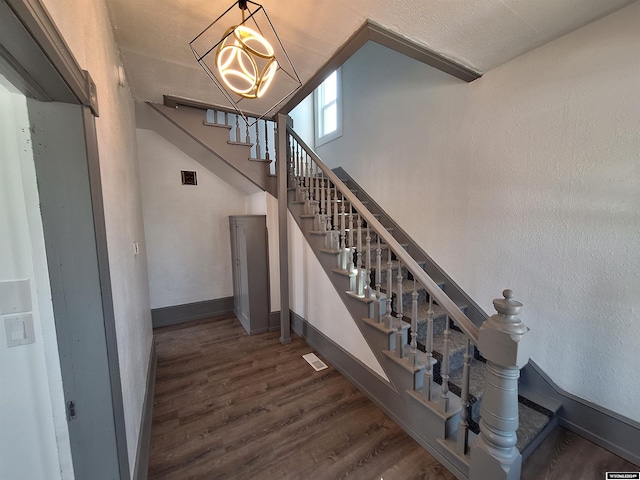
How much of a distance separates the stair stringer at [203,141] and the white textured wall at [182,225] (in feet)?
0.51

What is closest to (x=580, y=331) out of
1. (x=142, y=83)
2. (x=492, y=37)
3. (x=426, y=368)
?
(x=426, y=368)

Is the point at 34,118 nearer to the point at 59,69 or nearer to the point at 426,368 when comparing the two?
the point at 59,69

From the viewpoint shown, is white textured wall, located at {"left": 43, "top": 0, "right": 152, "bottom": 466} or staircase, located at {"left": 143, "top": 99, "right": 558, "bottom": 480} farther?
staircase, located at {"left": 143, "top": 99, "right": 558, "bottom": 480}

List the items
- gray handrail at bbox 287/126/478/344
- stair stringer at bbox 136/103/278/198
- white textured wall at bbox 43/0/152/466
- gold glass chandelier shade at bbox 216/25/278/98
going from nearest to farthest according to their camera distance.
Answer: white textured wall at bbox 43/0/152/466 < gold glass chandelier shade at bbox 216/25/278/98 < gray handrail at bbox 287/126/478/344 < stair stringer at bbox 136/103/278/198

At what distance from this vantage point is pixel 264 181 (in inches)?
112

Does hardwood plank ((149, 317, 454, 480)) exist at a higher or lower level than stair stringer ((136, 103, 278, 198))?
lower

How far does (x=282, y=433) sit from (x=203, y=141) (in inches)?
106

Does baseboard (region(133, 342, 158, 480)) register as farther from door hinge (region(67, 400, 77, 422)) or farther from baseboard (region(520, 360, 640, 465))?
baseboard (region(520, 360, 640, 465))

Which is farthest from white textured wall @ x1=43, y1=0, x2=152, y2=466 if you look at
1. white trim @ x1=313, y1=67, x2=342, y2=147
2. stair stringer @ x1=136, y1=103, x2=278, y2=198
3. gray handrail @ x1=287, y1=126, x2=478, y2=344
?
white trim @ x1=313, y1=67, x2=342, y2=147

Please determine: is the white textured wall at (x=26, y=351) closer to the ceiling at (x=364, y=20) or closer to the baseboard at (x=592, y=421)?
the ceiling at (x=364, y=20)

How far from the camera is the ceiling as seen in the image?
132 cm

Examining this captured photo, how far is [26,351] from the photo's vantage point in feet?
2.68

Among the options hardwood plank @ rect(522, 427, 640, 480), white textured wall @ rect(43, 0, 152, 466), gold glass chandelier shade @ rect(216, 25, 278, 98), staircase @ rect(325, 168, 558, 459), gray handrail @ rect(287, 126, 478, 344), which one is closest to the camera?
white textured wall @ rect(43, 0, 152, 466)

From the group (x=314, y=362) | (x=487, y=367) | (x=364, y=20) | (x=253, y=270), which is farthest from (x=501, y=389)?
(x=253, y=270)
